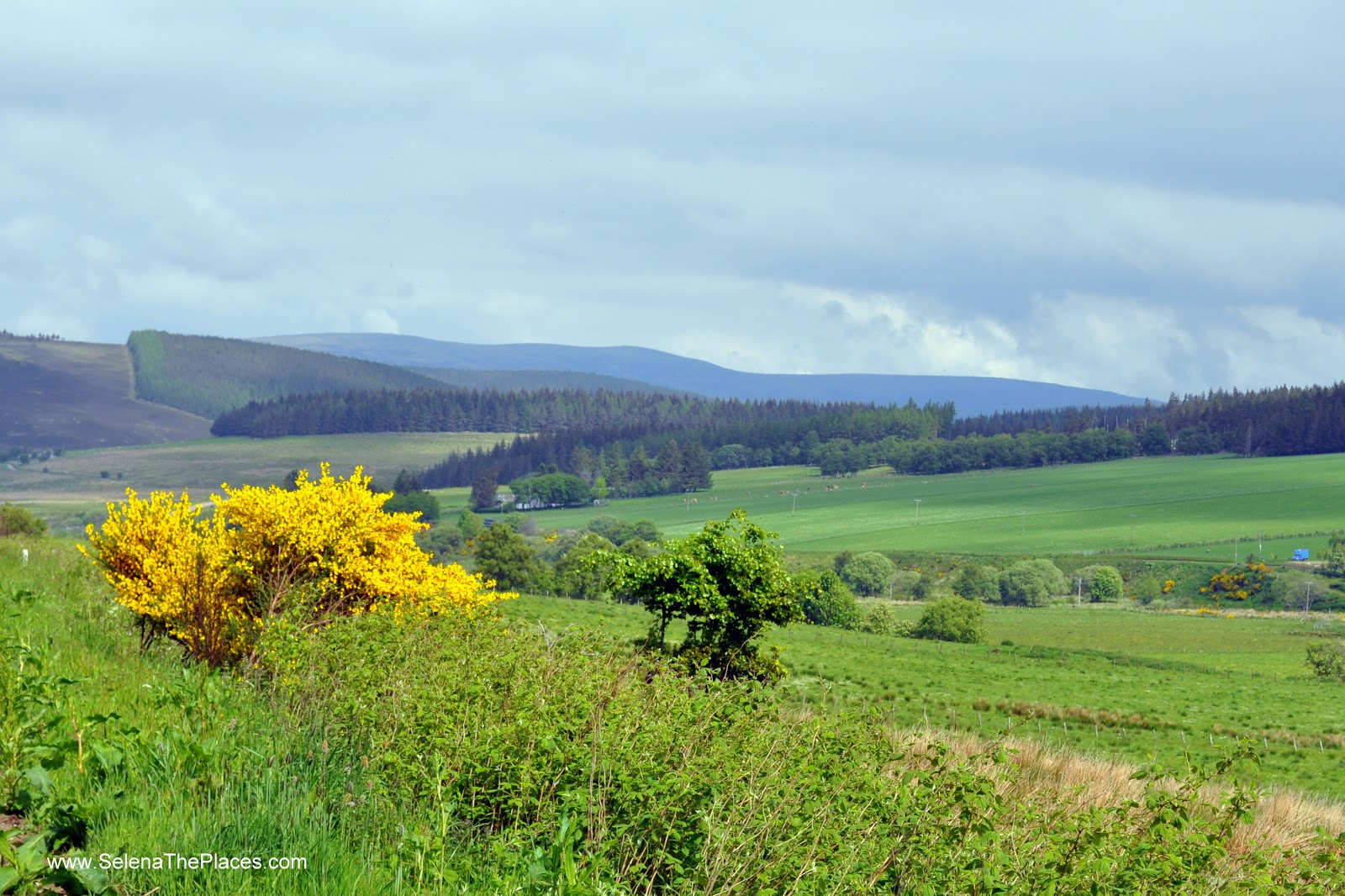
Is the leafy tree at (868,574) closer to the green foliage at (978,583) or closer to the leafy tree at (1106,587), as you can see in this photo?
the green foliage at (978,583)

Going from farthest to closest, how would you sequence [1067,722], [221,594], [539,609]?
[539,609] < [1067,722] < [221,594]

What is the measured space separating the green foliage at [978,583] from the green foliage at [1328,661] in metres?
56.9

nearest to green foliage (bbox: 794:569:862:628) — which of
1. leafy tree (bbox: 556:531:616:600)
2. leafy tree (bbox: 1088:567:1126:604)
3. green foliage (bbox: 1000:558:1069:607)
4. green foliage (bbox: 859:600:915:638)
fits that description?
green foliage (bbox: 859:600:915:638)

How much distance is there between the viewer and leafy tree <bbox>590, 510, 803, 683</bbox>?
32.4 metres

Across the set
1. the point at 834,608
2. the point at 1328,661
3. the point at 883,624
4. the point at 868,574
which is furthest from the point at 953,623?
the point at 868,574

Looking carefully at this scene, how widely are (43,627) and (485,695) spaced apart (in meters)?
6.46

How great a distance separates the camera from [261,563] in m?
22.8

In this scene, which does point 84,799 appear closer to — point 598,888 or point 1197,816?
point 598,888

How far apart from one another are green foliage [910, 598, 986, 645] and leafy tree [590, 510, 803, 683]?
66.0 metres

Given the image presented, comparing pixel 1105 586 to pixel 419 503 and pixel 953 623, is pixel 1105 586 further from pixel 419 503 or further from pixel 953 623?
pixel 419 503

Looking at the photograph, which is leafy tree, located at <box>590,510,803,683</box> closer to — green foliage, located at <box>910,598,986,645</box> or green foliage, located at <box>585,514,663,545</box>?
green foliage, located at <box>910,598,986,645</box>

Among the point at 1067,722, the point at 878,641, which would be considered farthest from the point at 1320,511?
the point at 1067,722

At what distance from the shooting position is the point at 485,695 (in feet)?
33.0

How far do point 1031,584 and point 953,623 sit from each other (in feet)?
157
